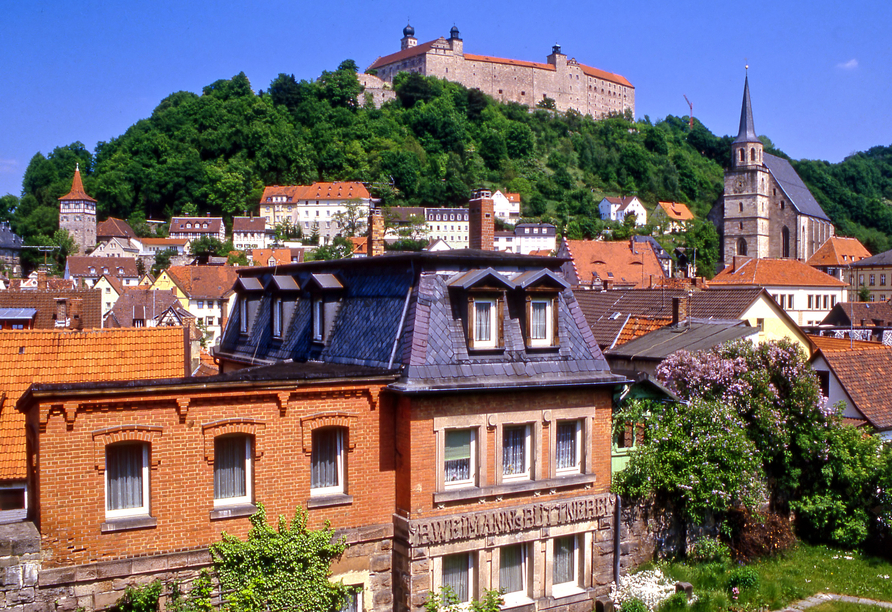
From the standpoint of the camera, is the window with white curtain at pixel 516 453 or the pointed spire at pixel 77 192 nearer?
the window with white curtain at pixel 516 453

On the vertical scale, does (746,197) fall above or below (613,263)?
above

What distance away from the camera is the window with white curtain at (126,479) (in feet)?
40.5

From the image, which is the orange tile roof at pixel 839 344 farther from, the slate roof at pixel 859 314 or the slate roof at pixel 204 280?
the slate roof at pixel 204 280

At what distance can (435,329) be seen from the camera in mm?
14195

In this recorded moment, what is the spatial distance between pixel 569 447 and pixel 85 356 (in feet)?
35.0

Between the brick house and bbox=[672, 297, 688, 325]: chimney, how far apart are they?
983 cm

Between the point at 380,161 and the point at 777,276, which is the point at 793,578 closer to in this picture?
the point at 777,276

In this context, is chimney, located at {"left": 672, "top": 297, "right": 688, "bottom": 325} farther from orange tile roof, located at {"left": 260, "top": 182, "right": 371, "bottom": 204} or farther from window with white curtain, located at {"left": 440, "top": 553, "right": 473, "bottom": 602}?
orange tile roof, located at {"left": 260, "top": 182, "right": 371, "bottom": 204}

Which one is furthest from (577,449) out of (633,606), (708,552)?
(708,552)

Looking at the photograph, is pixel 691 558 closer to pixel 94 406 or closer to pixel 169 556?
pixel 169 556

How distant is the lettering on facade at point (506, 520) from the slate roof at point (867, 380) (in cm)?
1031

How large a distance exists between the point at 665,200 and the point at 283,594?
16136 centimetres

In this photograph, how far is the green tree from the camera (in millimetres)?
12914

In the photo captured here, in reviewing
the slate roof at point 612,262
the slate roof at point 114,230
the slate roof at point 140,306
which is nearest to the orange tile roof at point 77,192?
the slate roof at point 114,230
